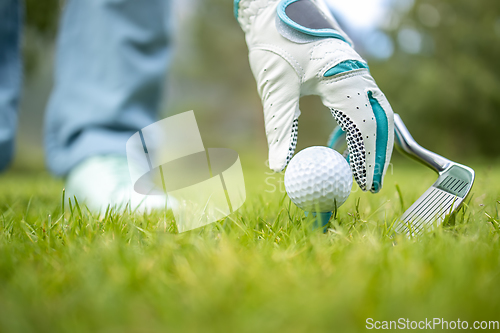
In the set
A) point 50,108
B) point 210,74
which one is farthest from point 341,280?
point 210,74

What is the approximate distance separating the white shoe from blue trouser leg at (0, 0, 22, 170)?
0.59 meters

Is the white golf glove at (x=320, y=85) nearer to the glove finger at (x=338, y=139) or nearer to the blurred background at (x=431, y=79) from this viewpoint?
the glove finger at (x=338, y=139)

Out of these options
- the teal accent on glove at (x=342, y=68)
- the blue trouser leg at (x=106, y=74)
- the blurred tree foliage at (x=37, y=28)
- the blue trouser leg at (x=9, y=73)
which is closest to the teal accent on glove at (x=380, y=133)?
the teal accent on glove at (x=342, y=68)

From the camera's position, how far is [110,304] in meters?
0.61

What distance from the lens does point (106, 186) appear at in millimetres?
1784

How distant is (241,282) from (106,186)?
1.28m

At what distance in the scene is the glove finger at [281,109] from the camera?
4.08 ft

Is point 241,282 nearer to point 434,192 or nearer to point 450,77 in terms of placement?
point 434,192

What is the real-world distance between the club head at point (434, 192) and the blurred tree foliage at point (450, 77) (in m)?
10.5

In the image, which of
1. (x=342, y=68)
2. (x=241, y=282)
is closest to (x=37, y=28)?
(x=342, y=68)

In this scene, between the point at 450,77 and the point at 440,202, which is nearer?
the point at 440,202

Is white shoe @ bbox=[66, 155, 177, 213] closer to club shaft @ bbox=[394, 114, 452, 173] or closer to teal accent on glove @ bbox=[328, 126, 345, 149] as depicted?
teal accent on glove @ bbox=[328, 126, 345, 149]

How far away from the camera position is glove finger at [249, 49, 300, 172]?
4.08 feet

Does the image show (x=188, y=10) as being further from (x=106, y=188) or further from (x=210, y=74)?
(x=106, y=188)
